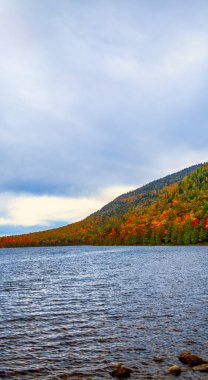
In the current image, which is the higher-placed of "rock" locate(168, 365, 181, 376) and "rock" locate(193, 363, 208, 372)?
"rock" locate(168, 365, 181, 376)

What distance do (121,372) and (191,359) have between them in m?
5.13

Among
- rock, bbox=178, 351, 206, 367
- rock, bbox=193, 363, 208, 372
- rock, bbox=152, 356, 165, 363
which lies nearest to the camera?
rock, bbox=193, 363, 208, 372

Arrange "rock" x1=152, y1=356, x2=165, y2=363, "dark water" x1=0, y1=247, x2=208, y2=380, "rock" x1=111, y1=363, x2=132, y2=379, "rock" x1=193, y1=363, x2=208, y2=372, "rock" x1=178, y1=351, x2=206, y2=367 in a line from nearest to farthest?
"rock" x1=111, y1=363, x2=132, y2=379 → "rock" x1=193, y1=363, x2=208, y2=372 → "rock" x1=178, y1=351, x2=206, y2=367 → "dark water" x1=0, y1=247, x2=208, y2=380 → "rock" x1=152, y1=356, x2=165, y2=363

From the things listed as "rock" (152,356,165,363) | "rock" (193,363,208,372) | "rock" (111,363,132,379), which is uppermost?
"rock" (111,363,132,379)

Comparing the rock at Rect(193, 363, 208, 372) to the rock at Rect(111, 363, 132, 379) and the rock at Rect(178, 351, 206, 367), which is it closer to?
the rock at Rect(178, 351, 206, 367)

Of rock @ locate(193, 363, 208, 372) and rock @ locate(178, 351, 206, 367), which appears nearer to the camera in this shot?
rock @ locate(193, 363, 208, 372)

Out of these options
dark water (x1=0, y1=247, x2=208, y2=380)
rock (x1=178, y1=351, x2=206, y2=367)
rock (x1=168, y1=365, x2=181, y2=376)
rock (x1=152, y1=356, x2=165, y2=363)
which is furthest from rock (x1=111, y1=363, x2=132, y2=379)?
rock (x1=178, y1=351, x2=206, y2=367)

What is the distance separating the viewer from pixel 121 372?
21641 mm

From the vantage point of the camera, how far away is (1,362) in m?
24.8

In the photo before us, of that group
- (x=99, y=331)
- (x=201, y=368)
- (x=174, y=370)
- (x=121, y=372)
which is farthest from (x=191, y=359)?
(x=99, y=331)

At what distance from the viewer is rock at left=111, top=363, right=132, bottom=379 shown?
70.7 ft

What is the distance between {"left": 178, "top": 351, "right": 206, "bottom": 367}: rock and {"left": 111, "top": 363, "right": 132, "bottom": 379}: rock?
418cm

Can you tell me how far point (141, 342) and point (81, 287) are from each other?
3355 cm

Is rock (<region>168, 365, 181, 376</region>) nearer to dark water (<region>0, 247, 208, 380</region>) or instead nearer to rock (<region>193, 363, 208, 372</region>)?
dark water (<region>0, 247, 208, 380</region>)
